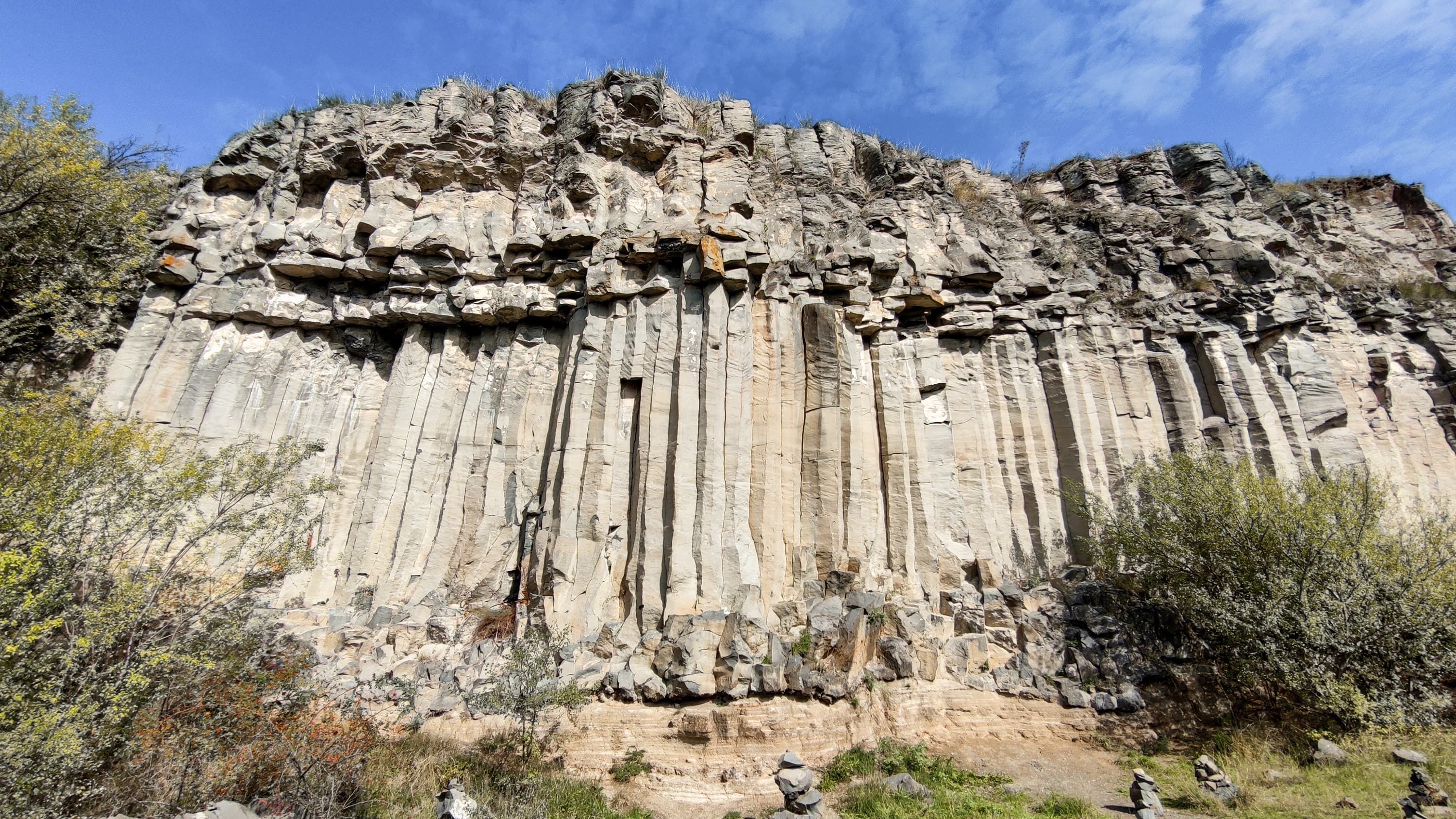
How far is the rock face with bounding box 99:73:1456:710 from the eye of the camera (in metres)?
13.1

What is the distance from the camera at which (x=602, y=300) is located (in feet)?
51.0

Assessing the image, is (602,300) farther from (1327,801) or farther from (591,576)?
(1327,801)

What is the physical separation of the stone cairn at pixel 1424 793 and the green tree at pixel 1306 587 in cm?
226

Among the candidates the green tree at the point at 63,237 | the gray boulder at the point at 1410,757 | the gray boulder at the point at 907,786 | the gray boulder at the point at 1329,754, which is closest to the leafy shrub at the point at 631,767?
the gray boulder at the point at 907,786

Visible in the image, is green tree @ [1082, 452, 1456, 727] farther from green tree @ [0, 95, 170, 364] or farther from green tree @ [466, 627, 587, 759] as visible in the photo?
green tree @ [0, 95, 170, 364]

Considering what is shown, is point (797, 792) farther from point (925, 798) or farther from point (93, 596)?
point (93, 596)

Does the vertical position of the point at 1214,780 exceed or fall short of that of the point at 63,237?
it falls short

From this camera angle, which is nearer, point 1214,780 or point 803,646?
point 1214,780

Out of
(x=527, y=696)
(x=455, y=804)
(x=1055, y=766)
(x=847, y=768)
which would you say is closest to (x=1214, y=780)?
(x=1055, y=766)

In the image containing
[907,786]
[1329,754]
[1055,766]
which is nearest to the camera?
[907,786]

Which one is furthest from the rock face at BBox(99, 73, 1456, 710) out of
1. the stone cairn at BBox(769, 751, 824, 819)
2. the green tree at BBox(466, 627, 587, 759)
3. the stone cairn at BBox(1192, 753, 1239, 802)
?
the stone cairn at BBox(1192, 753, 1239, 802)

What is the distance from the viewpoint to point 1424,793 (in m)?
8.19

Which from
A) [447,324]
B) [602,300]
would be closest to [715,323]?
[602,300]

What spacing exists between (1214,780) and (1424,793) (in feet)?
6.95
